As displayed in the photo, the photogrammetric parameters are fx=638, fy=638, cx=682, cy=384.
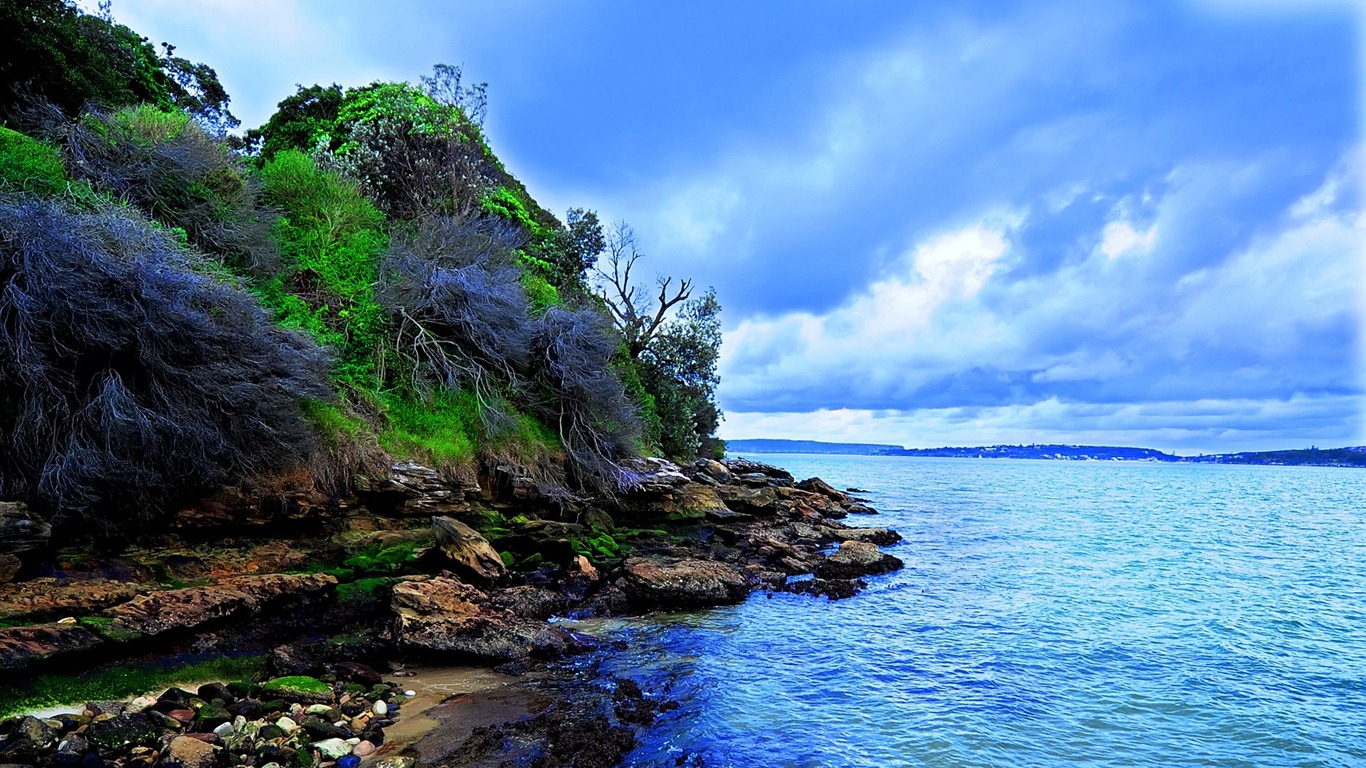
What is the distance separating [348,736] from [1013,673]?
30.3 ft

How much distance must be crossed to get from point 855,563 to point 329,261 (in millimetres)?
17521

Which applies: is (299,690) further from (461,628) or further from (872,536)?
(872,536)

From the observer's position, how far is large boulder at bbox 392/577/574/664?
9.04 meters

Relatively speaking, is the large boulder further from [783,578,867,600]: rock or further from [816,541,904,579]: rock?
[816,541,904,579]: rock

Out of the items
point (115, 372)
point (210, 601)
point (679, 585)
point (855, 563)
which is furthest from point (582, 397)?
point (210, 601)

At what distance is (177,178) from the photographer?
15719mm

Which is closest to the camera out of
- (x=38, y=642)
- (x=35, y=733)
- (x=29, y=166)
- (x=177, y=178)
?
(x=35, y=733)

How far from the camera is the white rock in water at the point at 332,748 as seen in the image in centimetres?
607

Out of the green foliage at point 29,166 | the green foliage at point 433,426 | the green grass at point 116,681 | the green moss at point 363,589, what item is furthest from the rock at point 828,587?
the green foliage at point 29,166

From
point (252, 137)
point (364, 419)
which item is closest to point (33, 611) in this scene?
point (364, 419)

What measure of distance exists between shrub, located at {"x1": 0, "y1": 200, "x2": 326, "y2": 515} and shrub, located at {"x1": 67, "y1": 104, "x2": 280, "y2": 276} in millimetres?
4816

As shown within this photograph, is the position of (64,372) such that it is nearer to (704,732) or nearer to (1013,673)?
(704,732)

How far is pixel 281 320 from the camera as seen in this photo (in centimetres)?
1627

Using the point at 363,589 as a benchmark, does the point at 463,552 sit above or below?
above
